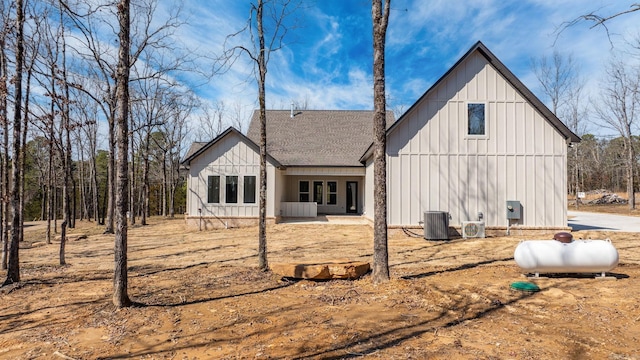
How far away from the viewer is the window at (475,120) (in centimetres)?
1261

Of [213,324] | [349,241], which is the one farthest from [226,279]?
[349,241]

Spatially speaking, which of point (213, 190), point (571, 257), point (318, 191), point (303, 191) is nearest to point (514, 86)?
point (571, 257)

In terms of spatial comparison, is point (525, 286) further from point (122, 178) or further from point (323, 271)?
point (122, 178)

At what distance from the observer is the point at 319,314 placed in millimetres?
4695

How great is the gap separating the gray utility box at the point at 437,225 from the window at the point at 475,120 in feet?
11.7

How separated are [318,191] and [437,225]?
410 inches

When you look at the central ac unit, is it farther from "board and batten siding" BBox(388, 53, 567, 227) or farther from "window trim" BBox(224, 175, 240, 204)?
"window trim" BBox(224, 175, 240, 204)

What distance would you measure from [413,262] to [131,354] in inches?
258

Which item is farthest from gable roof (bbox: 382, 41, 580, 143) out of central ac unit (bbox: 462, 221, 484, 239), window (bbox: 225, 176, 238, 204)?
window (bbox: 225, 176, 238, 204)

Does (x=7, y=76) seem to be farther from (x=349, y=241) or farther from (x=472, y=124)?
(x=472, y=124)

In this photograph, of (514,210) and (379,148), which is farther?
(514,210)

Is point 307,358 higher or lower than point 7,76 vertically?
lower

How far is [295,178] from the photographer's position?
827 inches

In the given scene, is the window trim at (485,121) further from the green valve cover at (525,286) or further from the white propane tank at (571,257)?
the green valve cover at (525,286)
